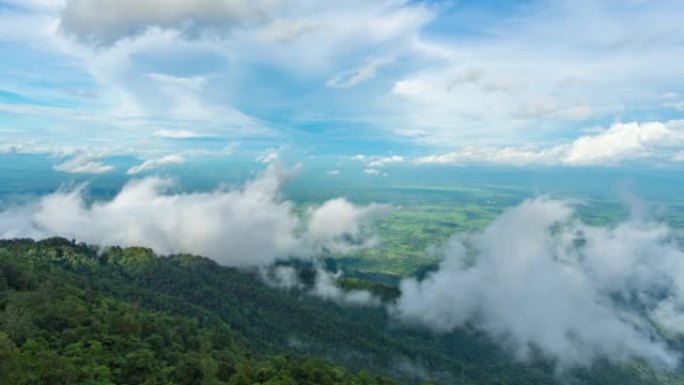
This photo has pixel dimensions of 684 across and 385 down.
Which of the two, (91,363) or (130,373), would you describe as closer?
(91,363)

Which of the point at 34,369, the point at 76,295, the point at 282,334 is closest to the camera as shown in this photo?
the point at 34,369

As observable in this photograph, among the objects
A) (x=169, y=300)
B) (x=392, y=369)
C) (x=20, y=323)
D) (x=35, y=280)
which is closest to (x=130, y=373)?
(x=20, y=323)

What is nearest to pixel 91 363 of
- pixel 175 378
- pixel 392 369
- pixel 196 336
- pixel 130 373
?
pixel 130 373

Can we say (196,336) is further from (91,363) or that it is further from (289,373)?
(91,363)

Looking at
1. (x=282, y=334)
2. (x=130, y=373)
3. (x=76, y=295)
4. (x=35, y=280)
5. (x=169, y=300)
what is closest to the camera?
(x=130, y=373)

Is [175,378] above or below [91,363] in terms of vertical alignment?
below

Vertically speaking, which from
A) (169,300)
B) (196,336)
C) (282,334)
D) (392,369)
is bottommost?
(392,369)

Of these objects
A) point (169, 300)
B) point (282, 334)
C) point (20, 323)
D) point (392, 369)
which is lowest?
point (392, 369)

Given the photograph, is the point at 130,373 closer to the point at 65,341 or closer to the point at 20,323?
the point at 65,341

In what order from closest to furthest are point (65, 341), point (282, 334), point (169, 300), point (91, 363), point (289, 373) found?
point (91, 363) < point (65, 341) < point (289, 373) < point (169, 300) < point (282, 334)
